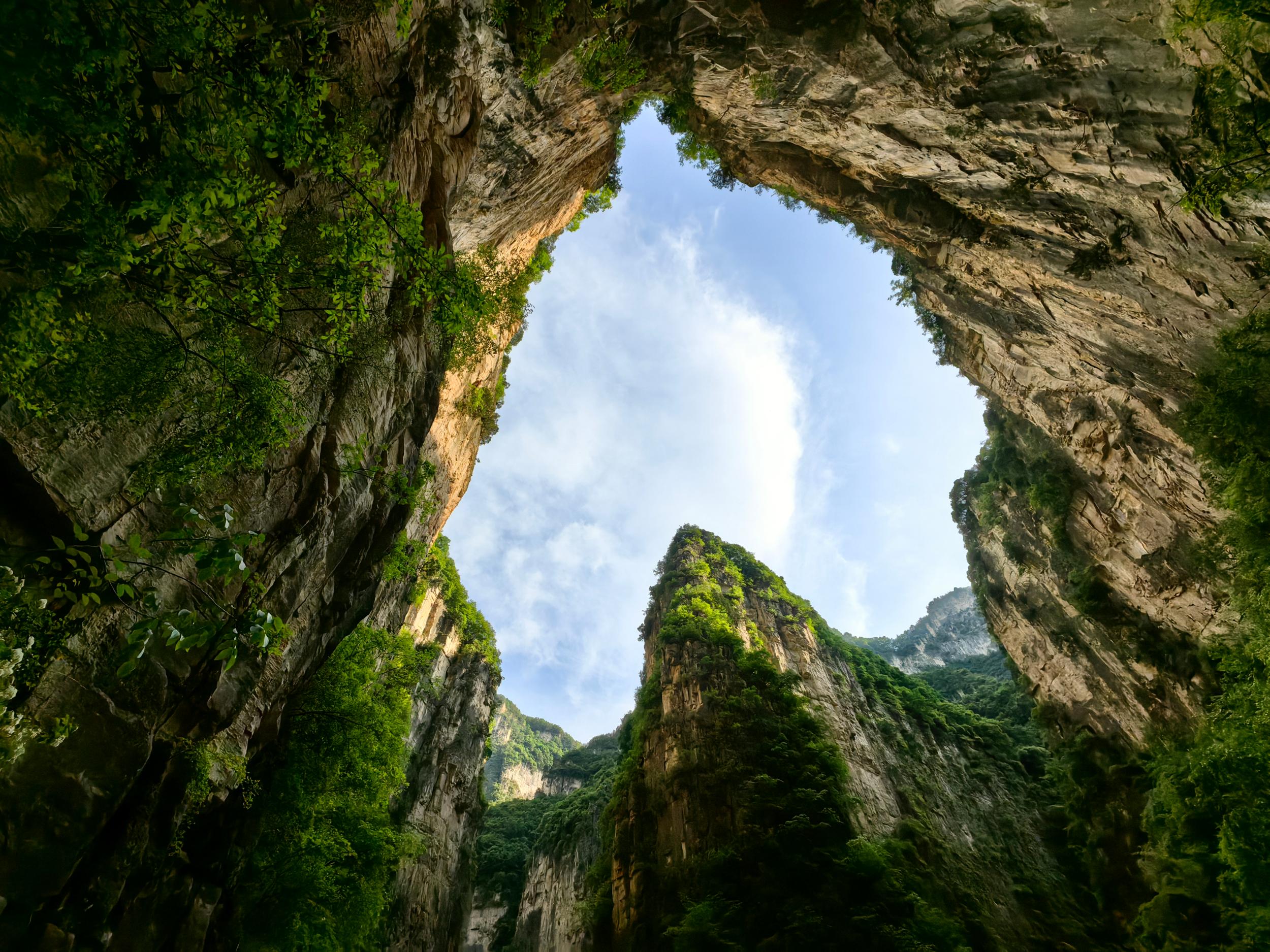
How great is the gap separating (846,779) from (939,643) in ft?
177

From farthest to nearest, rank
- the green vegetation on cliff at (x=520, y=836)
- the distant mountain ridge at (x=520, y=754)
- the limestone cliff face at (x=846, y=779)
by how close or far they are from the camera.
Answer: the distant mountain ridge at (x=520, y=754) < the green vegetation on cliff at (x=520, y=836) < the limestone cliff face at (x=846, y=779)

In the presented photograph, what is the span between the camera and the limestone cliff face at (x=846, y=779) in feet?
55.1

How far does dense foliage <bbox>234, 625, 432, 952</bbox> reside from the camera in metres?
8.02

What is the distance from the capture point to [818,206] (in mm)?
17688

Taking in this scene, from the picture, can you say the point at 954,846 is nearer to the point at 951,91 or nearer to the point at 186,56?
the point at 951,91

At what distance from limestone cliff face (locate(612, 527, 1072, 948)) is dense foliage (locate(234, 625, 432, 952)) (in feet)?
31.2

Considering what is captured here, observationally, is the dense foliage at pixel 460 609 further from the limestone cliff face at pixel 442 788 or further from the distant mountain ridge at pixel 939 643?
the distant mountain ridge at pixel 939 643

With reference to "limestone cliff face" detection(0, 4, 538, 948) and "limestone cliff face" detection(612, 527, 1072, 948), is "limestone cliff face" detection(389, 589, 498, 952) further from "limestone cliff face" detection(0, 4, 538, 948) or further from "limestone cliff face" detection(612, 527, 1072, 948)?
"limestone cliff face" detection(0, 4, 538, 948)

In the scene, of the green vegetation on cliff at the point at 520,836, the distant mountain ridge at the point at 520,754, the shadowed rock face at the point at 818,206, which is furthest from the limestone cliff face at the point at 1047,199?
the distant mountain ridge at the point at 520,754

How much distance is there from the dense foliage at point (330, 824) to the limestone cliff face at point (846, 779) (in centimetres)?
952

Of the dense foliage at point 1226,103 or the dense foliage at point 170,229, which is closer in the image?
the dense foliage at point 170,229

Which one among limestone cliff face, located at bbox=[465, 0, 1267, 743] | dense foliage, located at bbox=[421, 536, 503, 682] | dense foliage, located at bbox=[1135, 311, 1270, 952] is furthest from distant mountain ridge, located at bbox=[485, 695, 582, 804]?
limestone cliff face, located at bbox=[465, 0, 1267, 743]

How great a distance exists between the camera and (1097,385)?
44.5ft

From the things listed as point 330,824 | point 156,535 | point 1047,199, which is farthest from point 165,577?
point 1047,199
